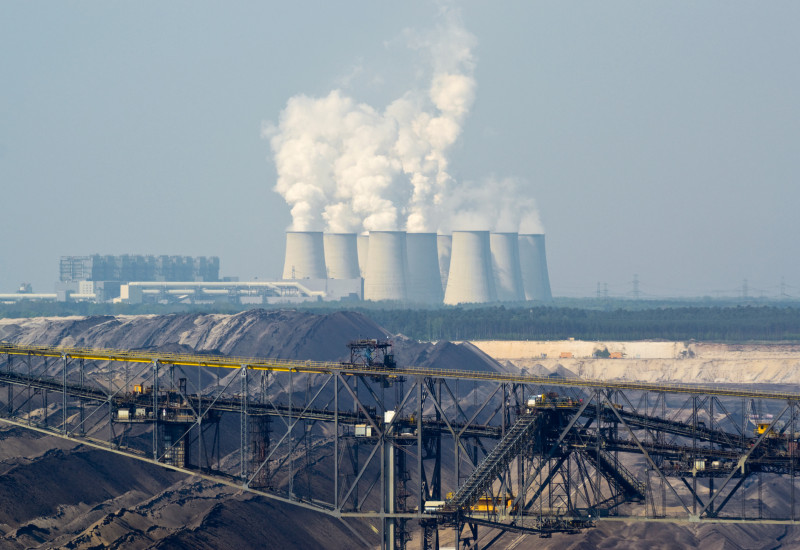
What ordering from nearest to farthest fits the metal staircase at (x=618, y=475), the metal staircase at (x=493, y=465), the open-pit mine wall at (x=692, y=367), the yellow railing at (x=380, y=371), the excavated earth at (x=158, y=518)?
the metal staircase at (x=493, y=465) → the yellow railing at (x=380, y=371) → the metal staircase at (x=618, y=475) → the excavated earth at (x=158, y=518) → the open-pit mine wall at (x=692, y=367)

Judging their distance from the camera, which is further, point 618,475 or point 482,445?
point 482,445

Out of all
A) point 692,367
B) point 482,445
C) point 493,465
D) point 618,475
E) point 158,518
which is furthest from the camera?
point 692,367

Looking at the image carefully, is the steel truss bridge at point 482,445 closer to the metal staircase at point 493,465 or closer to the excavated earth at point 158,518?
the metal staircase at point 493,465

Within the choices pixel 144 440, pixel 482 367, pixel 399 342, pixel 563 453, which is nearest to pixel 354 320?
pixel 399 342

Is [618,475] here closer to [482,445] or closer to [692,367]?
[482,445]

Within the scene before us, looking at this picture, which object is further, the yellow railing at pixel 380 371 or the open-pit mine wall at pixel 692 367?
the open-pit mine wall at pixel 692 367

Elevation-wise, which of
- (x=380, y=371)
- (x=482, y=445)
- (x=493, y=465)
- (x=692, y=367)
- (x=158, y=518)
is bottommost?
(x=158, y=518)

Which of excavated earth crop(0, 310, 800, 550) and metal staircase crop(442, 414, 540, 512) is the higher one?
metal staircase crop(442, 414, 540, 512)

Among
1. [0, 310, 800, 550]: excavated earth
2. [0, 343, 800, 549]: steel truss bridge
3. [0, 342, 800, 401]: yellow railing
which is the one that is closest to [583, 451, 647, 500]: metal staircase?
[0, 343, 800, 549]: steel truss bridge

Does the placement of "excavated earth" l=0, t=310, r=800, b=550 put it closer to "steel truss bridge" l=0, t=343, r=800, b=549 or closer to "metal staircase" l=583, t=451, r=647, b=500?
"steel truss bridge" l=0, t=343, r=800, b=549

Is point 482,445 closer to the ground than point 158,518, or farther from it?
farther from it

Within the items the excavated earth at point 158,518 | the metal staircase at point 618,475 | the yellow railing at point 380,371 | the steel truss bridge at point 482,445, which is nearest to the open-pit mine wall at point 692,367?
the excavated earth at point 158,518

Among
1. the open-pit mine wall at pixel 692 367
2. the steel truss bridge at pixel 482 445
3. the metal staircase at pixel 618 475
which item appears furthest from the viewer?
the open-pit mine wall at pixel 692 367

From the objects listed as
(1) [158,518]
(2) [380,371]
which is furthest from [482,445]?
(1) [158,518]
